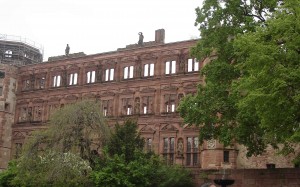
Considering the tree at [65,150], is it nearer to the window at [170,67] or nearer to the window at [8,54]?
the window at [170,67]

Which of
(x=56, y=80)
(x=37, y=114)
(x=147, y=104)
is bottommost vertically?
(x=37, y=114)

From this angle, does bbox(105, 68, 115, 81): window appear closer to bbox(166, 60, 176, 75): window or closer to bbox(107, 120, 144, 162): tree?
bbox(166, 60, 176, 75): window

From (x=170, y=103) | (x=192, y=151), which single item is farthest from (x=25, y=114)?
(x=192, y=151)

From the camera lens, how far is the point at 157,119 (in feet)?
137

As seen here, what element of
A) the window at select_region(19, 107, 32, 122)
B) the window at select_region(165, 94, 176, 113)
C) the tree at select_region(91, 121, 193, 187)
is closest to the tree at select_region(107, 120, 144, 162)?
the tree at select_region(91, 121, 193, 187)

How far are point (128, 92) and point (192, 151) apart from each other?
8.49m

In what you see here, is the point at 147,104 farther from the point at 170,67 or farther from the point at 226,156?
the point at 226,156

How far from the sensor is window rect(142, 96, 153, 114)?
139 feet

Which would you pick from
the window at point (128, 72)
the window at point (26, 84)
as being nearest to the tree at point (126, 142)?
the window at point (128, 72)

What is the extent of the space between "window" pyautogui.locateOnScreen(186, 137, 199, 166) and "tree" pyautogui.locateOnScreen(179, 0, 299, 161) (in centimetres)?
1213

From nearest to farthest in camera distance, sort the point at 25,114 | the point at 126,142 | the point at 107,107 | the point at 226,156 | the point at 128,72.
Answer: the point at 126,142 → the point at 226,156 → the point at 128,72 → the point at 107,107 → the point at 25,114

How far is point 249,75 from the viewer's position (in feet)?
74.7

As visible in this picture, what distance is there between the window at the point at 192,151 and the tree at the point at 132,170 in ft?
30.2

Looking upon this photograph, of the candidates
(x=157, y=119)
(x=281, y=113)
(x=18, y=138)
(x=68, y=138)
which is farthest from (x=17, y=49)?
(x=281, y=113)
